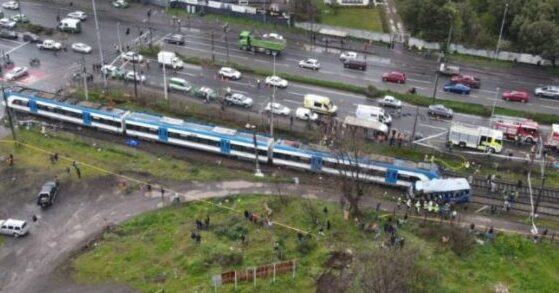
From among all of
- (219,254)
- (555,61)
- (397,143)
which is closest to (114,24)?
(397,143)

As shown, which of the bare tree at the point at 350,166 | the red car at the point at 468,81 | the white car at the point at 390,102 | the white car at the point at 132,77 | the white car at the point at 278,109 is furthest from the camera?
the red car at the point at 468,81

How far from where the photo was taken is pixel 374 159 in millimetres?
65062

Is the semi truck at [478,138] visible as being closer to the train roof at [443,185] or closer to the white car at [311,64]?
the train roof at [443,185]

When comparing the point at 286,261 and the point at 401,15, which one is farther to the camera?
the point at 401,15

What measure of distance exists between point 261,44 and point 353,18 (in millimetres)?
19732

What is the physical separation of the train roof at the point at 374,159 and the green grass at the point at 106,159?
5.26m

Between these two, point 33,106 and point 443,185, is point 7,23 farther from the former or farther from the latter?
point 443,185

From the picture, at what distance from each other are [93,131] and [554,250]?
51.4 m

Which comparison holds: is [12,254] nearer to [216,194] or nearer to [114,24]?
[216,194]

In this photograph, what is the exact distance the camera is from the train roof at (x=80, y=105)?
73188 millimetres

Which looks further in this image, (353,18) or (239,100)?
(353,18)

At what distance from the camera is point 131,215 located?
5975 cm

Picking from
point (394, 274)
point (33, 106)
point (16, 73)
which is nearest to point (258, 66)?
point (33, 106)

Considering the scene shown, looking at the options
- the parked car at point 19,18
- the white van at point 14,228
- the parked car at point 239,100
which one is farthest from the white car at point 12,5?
the white van at point 14,228
